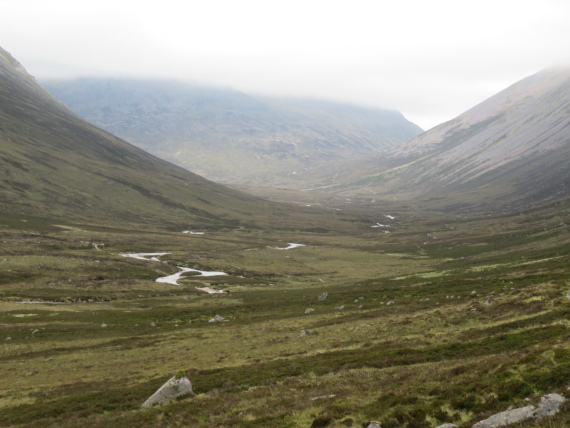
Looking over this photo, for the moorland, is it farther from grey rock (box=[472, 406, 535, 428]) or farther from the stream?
the stream

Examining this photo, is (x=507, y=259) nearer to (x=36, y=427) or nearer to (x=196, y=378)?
(x=196, y=378)

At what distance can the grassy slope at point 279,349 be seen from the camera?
74.4ft

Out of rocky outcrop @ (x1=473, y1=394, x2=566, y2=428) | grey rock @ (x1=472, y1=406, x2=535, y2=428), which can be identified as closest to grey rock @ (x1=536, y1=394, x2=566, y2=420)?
rocky outcrop @ (x1=473, y1=394, x2=566, y2=428)

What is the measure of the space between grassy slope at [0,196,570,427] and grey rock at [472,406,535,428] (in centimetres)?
161

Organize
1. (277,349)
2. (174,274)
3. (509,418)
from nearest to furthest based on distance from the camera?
(509,418) < (277,349) < (174,274)

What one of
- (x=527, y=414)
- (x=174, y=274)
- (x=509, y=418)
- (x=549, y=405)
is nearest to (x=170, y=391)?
(x=509, y=418)

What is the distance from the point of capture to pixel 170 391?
3125 centimetres

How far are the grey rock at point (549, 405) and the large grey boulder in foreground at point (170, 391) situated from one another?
79.8 ft

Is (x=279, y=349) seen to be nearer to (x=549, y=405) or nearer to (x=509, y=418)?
(x=509, y=418)

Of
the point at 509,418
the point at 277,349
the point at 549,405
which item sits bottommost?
the point at 277,349

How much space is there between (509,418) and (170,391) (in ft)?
78.1

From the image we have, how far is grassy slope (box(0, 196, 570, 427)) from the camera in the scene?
74.4 feet

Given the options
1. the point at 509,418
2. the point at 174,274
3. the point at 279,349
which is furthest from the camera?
the point at 174,274

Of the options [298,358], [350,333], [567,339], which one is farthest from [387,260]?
[567,339]
